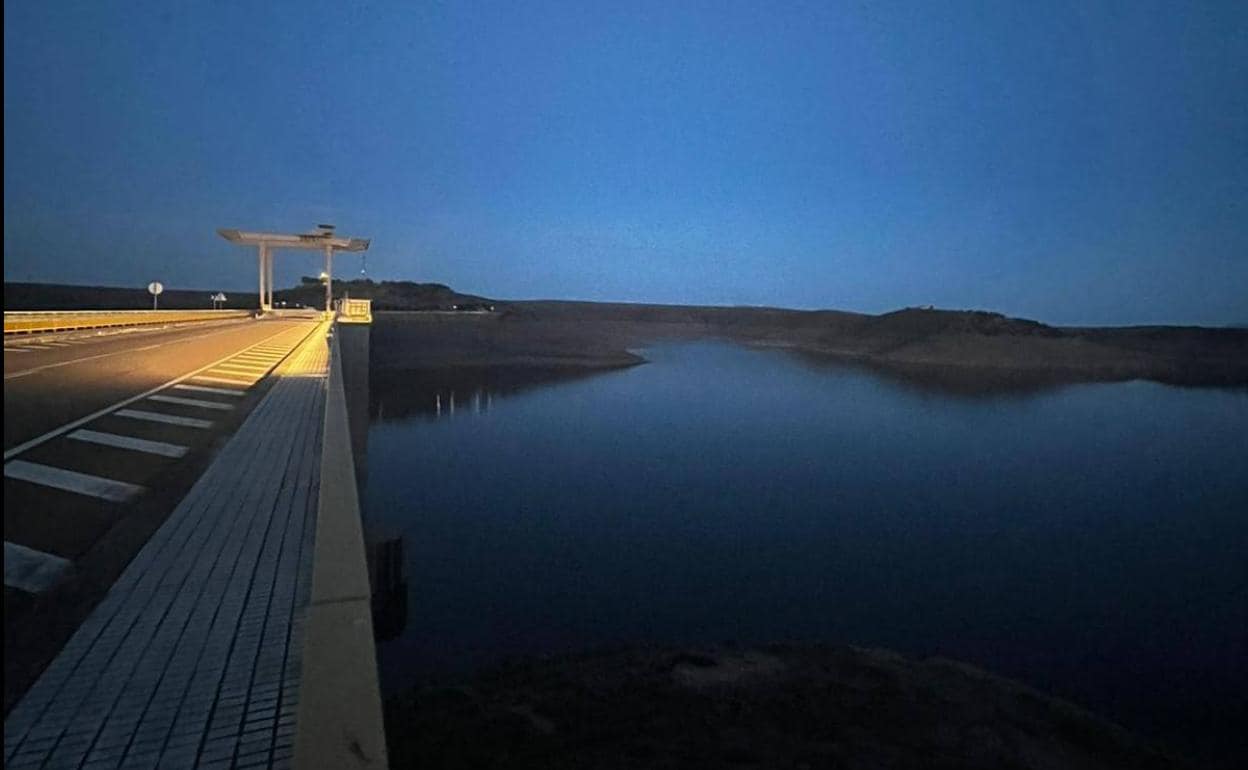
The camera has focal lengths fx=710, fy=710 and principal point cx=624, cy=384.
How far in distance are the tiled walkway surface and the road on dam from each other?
228 millimetres

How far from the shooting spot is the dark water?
1036cm

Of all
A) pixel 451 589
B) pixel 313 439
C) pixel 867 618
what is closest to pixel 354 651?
pixel 313 439

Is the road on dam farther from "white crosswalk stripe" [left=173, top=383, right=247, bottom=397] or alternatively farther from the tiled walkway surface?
the tiled walkway surface

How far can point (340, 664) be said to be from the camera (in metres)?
3.07

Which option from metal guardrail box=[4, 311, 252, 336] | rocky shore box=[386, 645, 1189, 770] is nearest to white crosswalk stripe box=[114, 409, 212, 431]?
rocky shore box=[386, 645, 1189, 770]

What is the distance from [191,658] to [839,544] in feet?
42.7

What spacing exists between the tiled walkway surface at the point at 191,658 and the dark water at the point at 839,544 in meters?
4.11

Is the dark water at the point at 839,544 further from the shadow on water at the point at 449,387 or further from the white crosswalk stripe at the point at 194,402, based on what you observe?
the white crosswalk stripe at the point at 194,402

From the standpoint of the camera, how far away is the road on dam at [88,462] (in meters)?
4.82

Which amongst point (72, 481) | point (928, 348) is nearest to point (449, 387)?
point (72, 481)

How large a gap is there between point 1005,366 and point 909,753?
69.7 m

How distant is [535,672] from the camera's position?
904cm

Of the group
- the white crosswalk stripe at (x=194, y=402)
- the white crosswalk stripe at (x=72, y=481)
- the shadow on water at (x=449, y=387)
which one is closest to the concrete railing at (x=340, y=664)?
the white crosswalk stripe at (x=72, y=481)

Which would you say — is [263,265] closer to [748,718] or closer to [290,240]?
[290,240]
